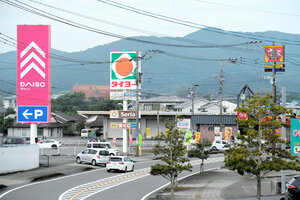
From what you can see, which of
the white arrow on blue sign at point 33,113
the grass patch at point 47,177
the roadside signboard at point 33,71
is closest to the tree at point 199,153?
the grass patch at point 47,177

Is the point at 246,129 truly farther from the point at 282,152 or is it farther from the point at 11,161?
the point at 11,161

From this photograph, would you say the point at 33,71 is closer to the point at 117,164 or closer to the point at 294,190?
the point at 117,164

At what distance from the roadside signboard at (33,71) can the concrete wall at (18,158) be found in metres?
6.05

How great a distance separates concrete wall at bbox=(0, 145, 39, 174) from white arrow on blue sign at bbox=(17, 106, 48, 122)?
18.4 ft

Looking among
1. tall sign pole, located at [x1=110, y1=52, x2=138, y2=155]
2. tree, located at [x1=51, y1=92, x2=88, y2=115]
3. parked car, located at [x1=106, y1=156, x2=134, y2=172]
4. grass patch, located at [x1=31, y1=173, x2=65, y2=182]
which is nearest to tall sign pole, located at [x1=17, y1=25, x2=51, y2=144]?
parked car, located at [x1=106, y1=156, x2=134, y2=172]

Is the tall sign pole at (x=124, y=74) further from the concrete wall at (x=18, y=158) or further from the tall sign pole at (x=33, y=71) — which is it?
the concrete wall at (x=18, y=158)

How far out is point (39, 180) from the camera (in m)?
34.5

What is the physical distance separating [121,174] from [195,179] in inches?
273

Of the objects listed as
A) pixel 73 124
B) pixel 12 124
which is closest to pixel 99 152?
pixel 12 124

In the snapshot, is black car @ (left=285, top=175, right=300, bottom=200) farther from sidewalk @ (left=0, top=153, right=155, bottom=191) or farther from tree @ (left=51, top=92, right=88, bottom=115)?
tree @ (left=51, top=92, right=88, bottom=115)

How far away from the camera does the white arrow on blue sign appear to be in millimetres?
47031

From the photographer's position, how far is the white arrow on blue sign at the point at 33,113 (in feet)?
154

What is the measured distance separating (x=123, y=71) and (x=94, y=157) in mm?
18164

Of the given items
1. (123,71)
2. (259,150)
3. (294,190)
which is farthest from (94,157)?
(294,190)
